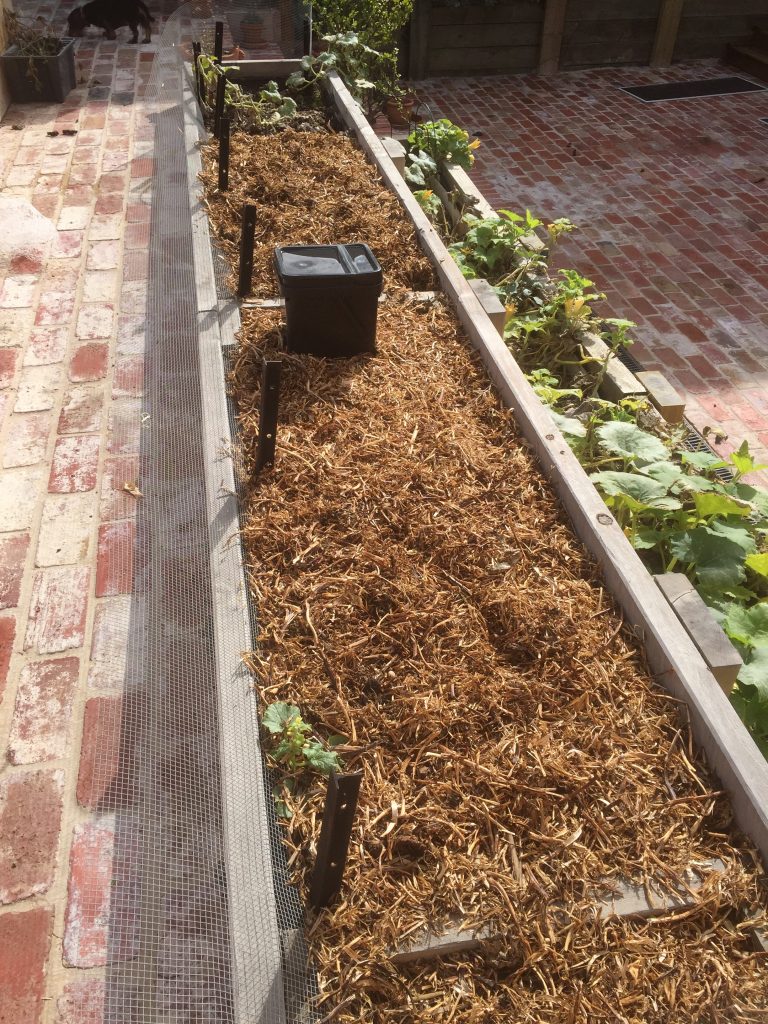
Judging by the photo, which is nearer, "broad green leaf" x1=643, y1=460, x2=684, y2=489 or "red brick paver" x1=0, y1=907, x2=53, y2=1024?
"red brick paver" x1=0, y1=907, x2=53, y2=1024

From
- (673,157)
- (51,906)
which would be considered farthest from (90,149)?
(51,906)

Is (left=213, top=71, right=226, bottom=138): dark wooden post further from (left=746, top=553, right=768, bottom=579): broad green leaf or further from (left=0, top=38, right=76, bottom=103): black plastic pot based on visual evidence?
(left=746, top=553, right=768, bottom=579): broad green leaf

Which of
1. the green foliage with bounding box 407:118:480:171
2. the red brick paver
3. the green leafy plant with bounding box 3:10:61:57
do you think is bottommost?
the red brick paver

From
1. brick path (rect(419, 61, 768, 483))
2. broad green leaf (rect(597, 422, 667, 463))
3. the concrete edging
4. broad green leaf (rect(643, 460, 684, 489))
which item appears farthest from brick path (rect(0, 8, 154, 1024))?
brick path (rect(419, 61, 768, 483))

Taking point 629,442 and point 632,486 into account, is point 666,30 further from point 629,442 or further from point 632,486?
point 632,486

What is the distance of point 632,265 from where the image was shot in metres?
6.26

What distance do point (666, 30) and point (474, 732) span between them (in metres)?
10.6

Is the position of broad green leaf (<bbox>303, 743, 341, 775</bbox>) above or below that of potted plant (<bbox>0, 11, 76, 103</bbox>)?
below

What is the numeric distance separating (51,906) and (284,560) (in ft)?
3.86

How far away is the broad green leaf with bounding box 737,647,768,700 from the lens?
233cm

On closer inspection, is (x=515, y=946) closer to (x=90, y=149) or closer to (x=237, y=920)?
(x=237, y=920)

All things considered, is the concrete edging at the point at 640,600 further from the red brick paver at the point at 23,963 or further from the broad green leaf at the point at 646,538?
the red brick paver at the point at 23,963

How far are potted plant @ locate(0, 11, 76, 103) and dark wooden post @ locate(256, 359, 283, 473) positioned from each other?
6.31 metres

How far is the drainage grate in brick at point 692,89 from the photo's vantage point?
Answer: 943 cm
